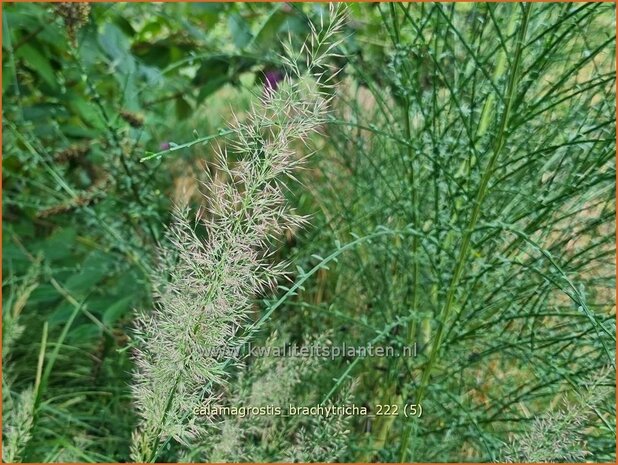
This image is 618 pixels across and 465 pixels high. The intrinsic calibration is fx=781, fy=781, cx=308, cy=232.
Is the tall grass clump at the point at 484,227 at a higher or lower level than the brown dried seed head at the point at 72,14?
lower

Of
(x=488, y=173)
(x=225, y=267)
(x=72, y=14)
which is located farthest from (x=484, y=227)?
(x=72, y=14)

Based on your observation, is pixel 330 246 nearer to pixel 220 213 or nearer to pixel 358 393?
pixel 358 393

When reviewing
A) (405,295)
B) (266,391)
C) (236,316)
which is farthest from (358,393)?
(236,316)

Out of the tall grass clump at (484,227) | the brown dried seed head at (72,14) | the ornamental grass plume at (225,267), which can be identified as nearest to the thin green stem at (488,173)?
the tall grass clump at (484,227)

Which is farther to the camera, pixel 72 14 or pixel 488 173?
pixel 72 14

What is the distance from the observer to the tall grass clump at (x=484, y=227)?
926 mm

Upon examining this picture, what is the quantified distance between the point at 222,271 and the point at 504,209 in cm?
62

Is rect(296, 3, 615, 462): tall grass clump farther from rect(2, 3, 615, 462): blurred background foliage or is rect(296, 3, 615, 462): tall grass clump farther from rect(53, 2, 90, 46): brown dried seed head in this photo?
rect(53, 2, 90, 46): brown dried seed head

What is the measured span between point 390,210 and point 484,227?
42cm

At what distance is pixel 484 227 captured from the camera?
86 centimetres

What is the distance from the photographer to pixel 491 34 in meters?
1.22

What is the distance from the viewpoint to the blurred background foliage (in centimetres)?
98

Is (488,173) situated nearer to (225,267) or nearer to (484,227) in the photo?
(484,227)

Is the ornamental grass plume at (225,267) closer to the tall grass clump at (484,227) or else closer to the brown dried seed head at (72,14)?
the tall grass clump at (484,227)
